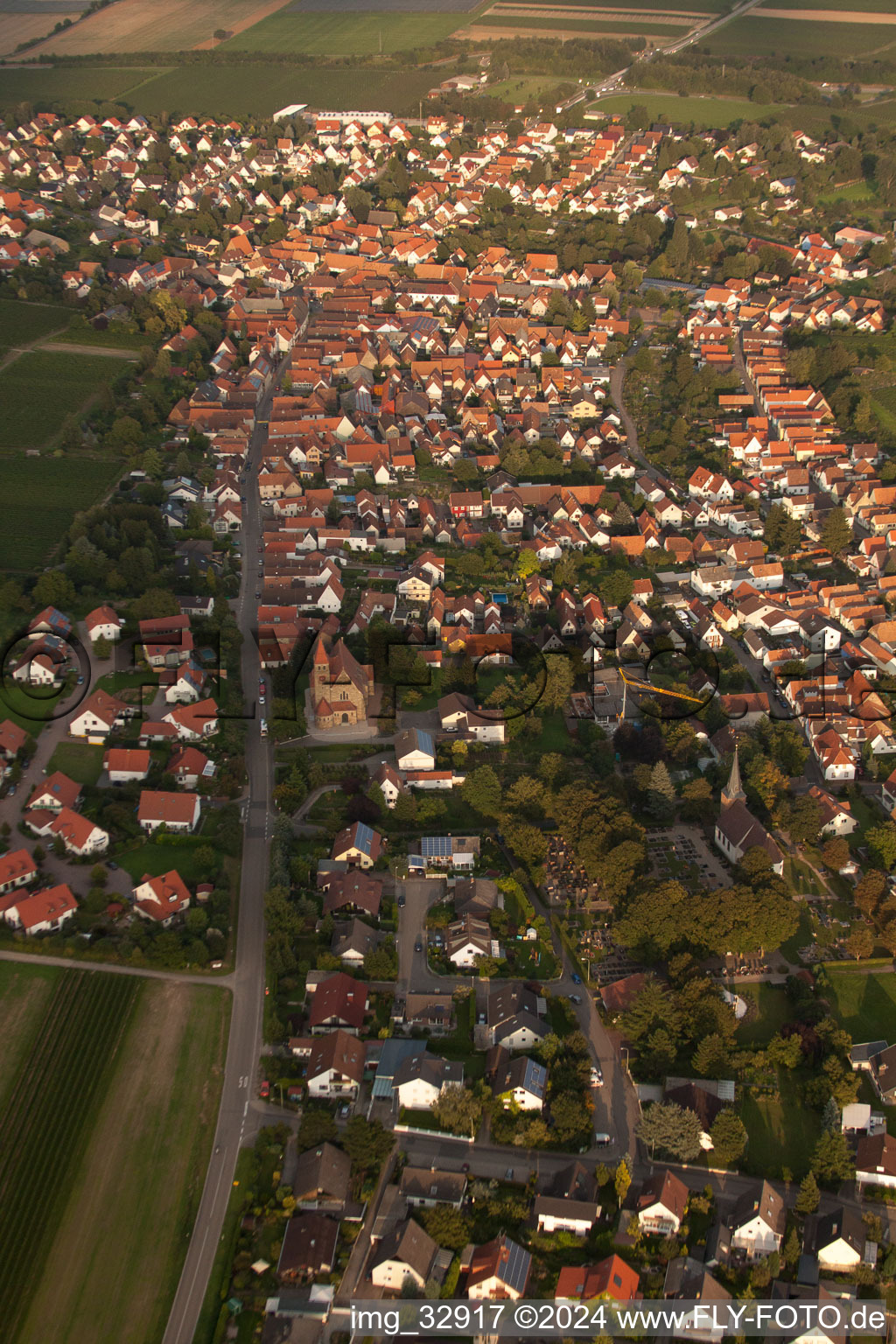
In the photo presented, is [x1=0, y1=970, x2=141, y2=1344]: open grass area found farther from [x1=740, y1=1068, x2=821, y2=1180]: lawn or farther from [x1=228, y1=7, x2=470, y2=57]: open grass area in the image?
[x1=228, y1=7, x2=470, y2=57]: open grass area

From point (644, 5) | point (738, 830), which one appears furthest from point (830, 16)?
point (738, 830)

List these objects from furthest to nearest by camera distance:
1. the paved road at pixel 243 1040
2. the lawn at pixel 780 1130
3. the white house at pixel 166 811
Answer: the white house at pixel 166 811 < the lawn at pixel 780 1130 < the paved road at pixel 243 1040

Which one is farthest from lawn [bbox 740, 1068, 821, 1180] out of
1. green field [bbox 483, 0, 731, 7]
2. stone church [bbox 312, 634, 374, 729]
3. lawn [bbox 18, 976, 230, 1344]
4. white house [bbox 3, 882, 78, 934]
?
green field [bbox 483, 0, 731, 7]

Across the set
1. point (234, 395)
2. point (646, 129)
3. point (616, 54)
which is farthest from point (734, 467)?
point (616, 54)

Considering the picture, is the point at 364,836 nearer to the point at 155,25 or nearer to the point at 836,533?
the point at 836,533

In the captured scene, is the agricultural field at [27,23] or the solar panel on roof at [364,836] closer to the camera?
the solar panel on roof at [364,836]

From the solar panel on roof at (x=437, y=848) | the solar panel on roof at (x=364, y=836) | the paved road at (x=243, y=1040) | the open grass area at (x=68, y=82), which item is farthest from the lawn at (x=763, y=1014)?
the open grass area at (x=68, y=82)

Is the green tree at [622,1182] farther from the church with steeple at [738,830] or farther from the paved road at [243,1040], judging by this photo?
the church with steeple at [738,830]
